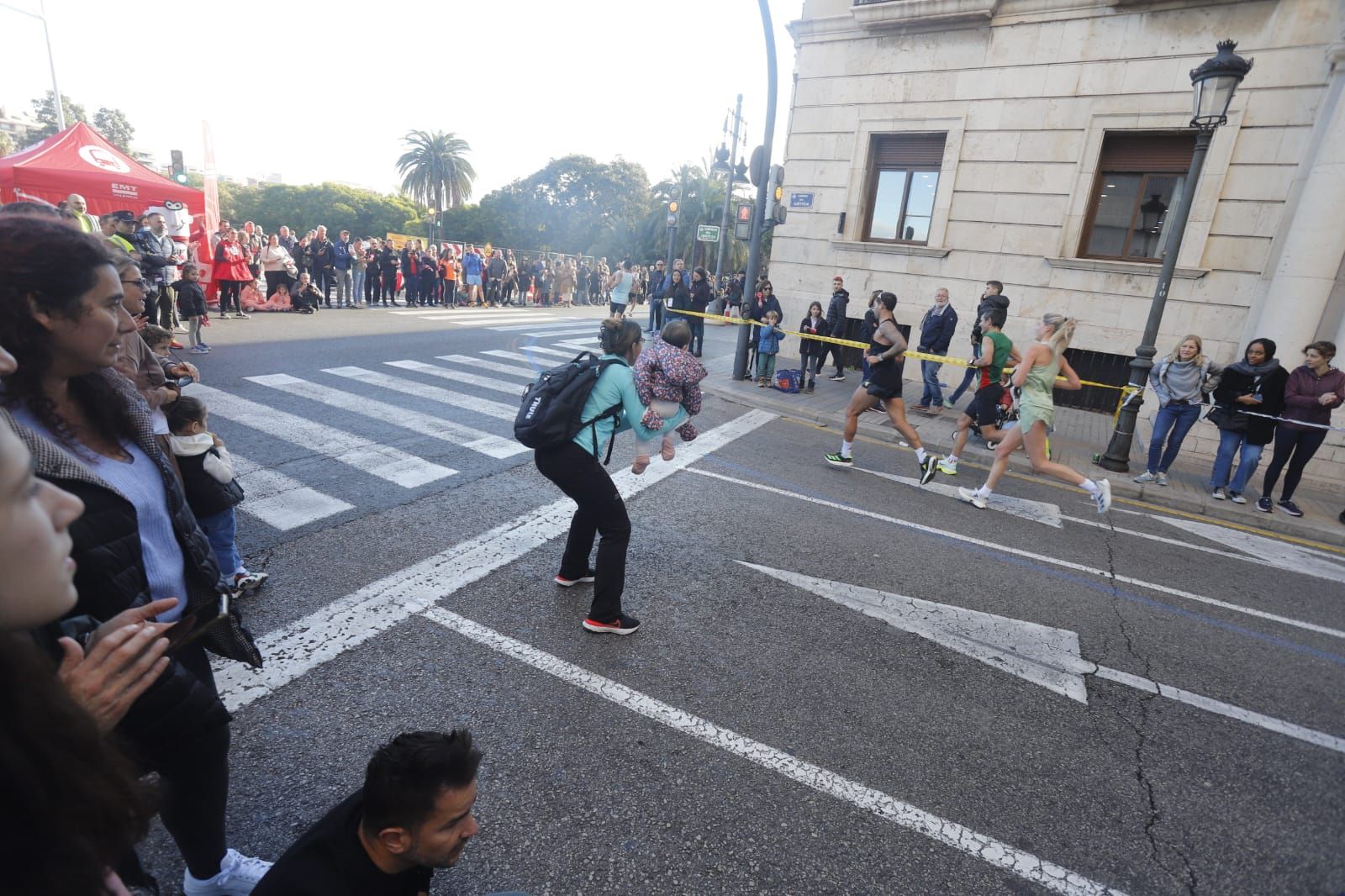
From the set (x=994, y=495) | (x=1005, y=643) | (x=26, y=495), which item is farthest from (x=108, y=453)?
(x=994, y=495)

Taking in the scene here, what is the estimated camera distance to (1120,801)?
9.89 ft

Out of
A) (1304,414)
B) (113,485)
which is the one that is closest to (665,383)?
(113,485)

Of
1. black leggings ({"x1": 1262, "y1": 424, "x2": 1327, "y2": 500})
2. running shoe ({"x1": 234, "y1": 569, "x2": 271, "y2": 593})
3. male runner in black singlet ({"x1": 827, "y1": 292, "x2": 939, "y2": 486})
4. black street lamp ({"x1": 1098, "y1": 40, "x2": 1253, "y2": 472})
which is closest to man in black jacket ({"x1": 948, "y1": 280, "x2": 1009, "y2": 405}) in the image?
black street lamp ({"x1": 1098, "y1": 40, "x2": 1253, "y2": 472})

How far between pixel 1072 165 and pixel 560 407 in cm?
1297

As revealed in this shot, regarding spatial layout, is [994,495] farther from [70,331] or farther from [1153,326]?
[70,331]

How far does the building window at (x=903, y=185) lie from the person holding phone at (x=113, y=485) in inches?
582

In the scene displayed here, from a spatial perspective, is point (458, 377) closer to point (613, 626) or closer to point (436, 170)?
point (613, 626)

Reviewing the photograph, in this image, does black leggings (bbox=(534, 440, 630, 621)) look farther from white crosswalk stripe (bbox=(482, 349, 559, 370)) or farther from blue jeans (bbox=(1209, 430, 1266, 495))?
white crosswalk stripe (bbox=(482, 349, 559, 370))

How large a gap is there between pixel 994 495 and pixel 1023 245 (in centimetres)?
806

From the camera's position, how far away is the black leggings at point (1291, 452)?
7738 mm

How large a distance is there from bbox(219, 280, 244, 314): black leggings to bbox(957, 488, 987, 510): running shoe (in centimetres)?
1518

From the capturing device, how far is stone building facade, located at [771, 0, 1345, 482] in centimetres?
1071

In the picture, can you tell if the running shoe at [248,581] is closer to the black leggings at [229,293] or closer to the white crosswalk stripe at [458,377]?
the white crosswalk stripe at [458,377]

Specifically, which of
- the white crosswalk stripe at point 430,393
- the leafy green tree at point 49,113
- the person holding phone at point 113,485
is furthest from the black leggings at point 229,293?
the leafy green tree at point 49,113
